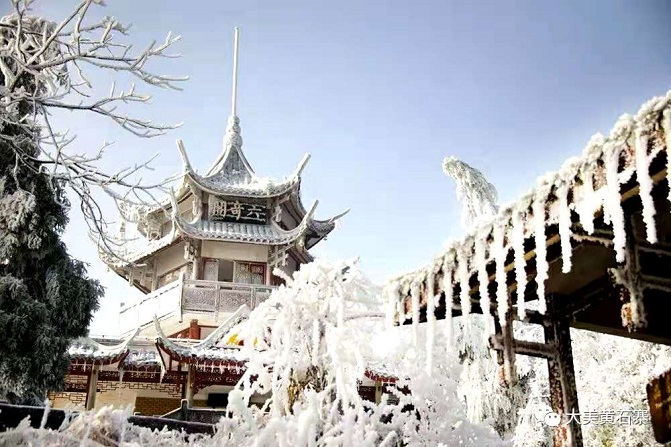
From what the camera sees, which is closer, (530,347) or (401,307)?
(530,347)

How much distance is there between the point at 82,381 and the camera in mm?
17703

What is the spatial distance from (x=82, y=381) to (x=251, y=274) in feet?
23.4

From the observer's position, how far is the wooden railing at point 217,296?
20172 mm

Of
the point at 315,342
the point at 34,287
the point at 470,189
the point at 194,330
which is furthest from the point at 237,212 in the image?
the point at 315,342

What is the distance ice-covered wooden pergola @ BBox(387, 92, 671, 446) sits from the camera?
3541mm

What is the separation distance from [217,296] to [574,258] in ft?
53.6

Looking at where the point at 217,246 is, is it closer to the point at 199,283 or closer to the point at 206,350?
the point at 199,283

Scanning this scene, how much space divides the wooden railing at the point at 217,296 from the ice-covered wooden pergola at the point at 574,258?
14.7 metres

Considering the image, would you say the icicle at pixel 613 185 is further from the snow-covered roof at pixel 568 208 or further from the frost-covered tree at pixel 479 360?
the frost-covered tree at pixel 479 360

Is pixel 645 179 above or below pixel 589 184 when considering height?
below

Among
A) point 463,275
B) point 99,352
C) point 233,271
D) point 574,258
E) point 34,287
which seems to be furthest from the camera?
point 233,271

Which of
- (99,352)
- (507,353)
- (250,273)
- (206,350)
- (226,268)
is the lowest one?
(507,353)

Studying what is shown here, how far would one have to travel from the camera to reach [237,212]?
23.9 meters

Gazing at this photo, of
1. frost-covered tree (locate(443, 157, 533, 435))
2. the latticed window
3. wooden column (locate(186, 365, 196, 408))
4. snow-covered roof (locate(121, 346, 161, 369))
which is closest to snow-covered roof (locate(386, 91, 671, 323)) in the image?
frost-covered tree (locate(443, 157, 533, 435))
